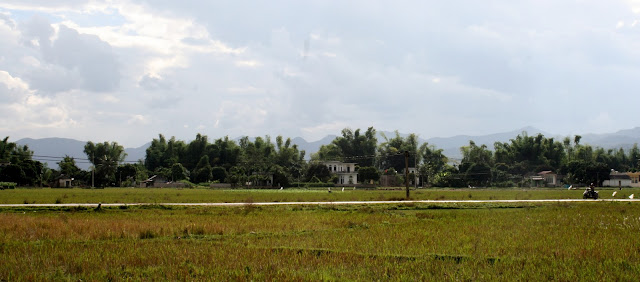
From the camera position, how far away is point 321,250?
14023 mm

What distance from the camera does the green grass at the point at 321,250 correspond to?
11195 mm

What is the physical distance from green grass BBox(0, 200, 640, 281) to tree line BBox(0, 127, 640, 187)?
72.9 meters

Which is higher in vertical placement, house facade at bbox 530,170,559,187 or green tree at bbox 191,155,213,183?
green tree at bbox 191,155,213,183

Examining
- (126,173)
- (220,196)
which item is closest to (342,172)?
(126,173)

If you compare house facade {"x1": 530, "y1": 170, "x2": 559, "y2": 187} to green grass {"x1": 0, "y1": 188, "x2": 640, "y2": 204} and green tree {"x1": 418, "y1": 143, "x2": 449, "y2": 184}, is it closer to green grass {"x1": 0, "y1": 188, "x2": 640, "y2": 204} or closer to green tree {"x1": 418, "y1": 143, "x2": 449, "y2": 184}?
green tree {"x1": 418, "y1": 143, "x2": 449, "y2": 184}

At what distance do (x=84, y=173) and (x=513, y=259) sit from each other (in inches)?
4062

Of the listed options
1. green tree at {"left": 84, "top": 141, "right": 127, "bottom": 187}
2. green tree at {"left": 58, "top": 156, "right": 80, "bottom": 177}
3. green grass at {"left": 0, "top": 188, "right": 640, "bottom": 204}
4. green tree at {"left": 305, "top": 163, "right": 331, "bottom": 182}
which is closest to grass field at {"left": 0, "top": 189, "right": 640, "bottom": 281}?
green grass at {"left": 0, "top": 188, "right": 640, "bottom": 204}

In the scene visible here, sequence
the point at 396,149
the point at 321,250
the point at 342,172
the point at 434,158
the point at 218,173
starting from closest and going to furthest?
the point at 321,250
the point at 218,173
the point at 342,172
the point at 434,158
the point at 396,149

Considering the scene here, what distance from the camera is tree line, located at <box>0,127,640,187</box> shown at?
317 ft

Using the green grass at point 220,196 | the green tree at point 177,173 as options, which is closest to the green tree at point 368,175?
the green tree at point 177,173

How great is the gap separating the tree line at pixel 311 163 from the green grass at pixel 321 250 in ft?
239

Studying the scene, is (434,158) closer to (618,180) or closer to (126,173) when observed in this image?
(618,180)

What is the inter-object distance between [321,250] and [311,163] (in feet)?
299

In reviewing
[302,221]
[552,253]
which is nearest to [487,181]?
[302,221]
